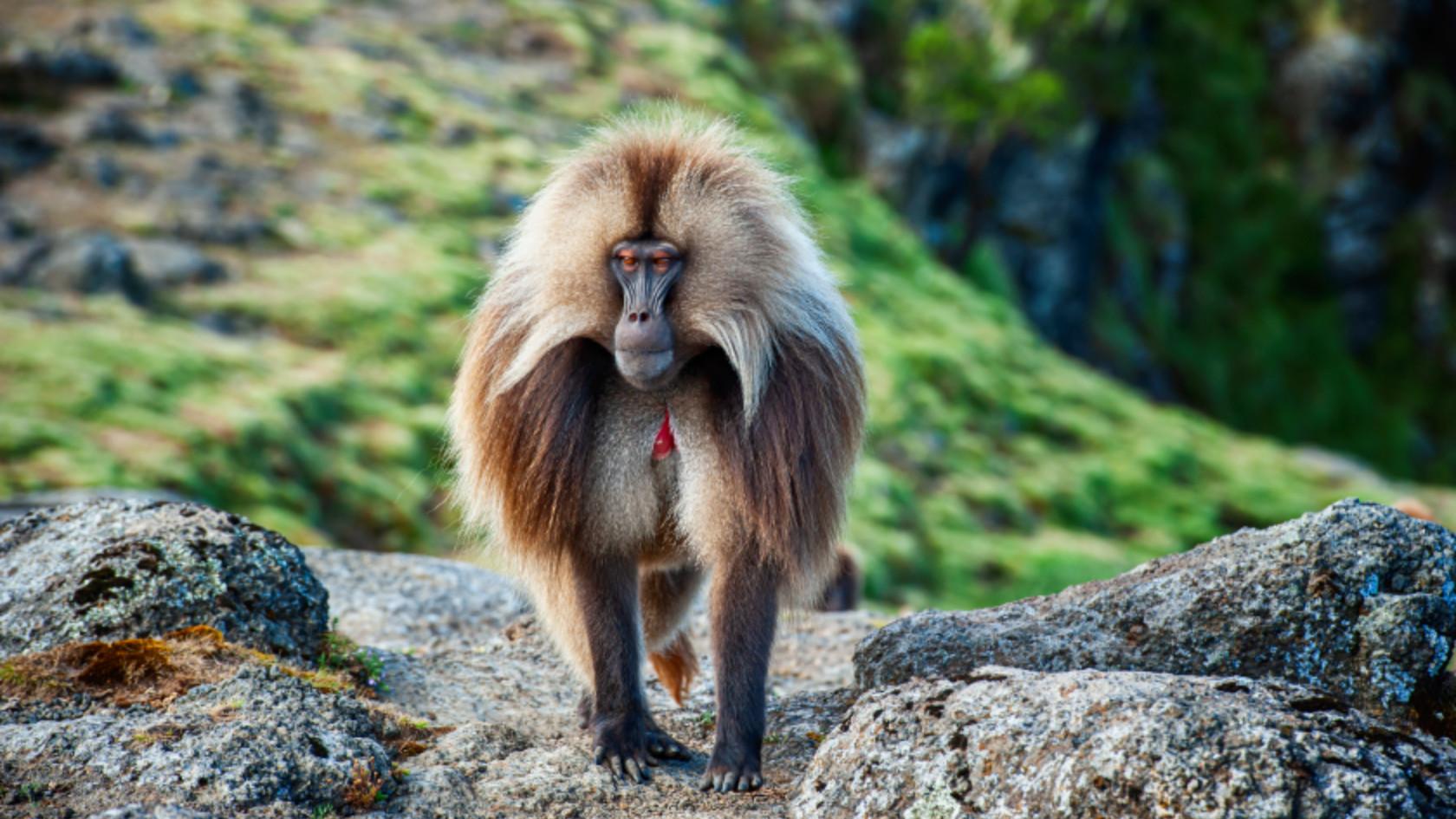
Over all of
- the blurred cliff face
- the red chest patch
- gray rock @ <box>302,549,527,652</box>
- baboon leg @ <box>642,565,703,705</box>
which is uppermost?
the blurred cliff face

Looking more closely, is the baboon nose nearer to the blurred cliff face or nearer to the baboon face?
the baboon face

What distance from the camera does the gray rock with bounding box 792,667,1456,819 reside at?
3.38 metres

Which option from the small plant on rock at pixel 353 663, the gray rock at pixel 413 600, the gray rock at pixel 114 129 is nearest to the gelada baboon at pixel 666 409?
the small plant on rock at pixel 353 663

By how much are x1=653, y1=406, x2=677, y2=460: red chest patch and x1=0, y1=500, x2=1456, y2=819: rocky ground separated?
1.14 meters

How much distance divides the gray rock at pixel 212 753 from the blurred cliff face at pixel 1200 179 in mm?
29130

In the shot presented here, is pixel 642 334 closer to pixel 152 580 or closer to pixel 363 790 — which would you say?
pixel 363 790

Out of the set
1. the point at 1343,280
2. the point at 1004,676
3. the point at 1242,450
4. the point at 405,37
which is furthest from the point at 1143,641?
the point at 1343,280

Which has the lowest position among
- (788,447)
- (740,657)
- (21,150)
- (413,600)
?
(413,600)

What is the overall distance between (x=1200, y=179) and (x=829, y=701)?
38.4 metres

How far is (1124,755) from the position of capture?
138 inches

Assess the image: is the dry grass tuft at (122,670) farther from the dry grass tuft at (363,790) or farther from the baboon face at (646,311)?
the baboon face at (646,311)

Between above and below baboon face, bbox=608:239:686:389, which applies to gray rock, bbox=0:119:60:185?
below

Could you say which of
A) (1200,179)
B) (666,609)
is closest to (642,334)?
(666,609)

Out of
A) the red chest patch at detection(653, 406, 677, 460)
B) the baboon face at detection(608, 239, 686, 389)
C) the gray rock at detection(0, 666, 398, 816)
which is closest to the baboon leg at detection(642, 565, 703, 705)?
the red chest patch at detection(653, 406, 677, 460)
